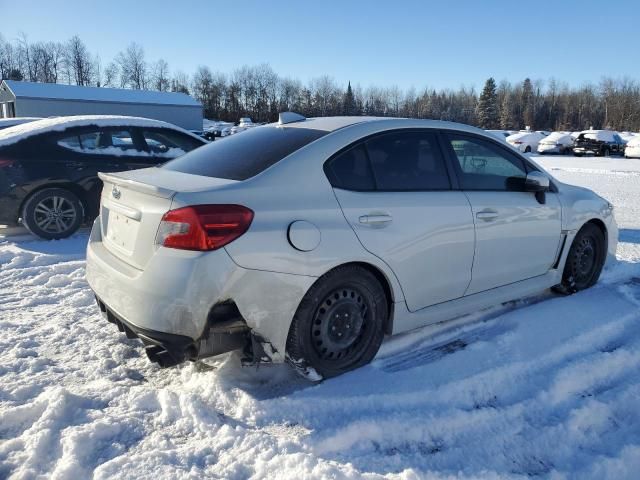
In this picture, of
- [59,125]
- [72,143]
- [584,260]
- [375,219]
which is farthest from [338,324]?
[59,125]

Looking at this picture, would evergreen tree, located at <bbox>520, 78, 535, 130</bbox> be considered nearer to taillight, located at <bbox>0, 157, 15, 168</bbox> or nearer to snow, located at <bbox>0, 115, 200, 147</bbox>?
snow, located at <bbox>0, 115, 200, 147</bbox>

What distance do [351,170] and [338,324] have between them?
38.8 inches

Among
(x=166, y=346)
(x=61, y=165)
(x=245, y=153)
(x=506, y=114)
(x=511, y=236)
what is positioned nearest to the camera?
(x=166, y=346)

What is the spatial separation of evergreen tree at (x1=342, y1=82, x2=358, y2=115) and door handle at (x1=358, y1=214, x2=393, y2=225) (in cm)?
8380

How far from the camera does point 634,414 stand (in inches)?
109

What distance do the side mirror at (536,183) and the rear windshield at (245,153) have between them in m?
1.86

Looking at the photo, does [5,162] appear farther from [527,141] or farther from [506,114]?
[506,114]

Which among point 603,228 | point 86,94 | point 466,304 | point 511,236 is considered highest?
point 86,94

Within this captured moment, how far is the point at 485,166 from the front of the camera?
387cm

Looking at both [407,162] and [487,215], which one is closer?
[407,162]

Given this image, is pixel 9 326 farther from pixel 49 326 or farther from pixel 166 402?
pixel 166 402

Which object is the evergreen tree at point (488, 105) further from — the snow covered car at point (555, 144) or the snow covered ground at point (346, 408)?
the snow covered ground at point (346, 408)

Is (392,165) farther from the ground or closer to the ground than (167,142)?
closer to the ground

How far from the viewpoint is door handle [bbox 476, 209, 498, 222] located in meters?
3.61
